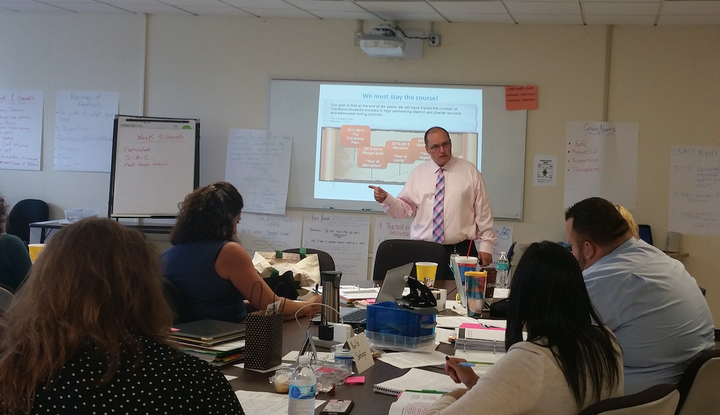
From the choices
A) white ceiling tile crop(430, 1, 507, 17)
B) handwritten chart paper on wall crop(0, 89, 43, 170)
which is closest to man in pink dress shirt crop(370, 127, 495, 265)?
white ceiling tile crop(430, 1, 507, 17)

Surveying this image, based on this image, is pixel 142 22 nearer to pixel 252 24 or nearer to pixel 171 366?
pixel 252 24

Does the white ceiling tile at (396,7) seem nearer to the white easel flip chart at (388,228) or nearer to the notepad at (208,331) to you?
the white easel flip chart at (388,228)

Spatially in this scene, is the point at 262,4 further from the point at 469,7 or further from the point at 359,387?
the point at 359,387

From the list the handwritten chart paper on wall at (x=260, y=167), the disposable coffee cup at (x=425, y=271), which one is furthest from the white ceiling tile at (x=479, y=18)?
the disposable coffee cup at (x=425, y=271)

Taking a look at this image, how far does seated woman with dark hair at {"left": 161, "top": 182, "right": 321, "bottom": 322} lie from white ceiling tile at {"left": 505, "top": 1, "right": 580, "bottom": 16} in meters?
3.11

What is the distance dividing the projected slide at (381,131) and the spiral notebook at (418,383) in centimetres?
386

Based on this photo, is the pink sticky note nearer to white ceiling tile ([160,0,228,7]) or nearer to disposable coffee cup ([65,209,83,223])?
white ceiling tile ([160,0,228,7])

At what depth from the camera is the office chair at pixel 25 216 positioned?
246 inches

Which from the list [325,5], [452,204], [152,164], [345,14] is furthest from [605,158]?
[152,164]

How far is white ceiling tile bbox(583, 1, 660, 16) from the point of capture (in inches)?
197

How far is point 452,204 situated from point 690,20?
242 centimetres

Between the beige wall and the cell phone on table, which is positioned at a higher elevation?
the beige wall

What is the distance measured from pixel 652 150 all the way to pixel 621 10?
3.99ft

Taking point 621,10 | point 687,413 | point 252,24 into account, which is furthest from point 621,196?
point 687,413
